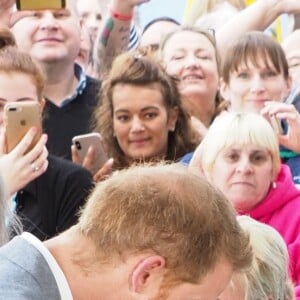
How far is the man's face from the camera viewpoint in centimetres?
427

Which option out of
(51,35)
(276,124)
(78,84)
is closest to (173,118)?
(276,124)

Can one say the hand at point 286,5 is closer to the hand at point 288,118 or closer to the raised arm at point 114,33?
the raised arm at point 114,33

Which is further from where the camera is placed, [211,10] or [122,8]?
[211,10]

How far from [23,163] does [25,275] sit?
1.56 m

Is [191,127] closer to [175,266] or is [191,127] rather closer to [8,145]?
[8,145]

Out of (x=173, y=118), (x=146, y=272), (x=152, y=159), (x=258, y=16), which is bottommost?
(x=152, y=159)

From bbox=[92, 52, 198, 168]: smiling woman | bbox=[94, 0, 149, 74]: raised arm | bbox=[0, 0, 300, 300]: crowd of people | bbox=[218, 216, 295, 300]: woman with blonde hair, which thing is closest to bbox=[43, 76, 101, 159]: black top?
bbox=[0, 0, 300, 300]: crowd of people

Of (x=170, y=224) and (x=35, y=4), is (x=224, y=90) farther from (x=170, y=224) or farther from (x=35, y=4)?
(x=170, y=224)

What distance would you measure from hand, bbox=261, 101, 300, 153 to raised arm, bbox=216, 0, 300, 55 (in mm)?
806

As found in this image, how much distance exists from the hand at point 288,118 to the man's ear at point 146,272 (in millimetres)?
2040

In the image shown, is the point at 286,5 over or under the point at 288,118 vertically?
over

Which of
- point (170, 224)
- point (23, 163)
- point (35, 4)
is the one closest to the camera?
point (170, 224)

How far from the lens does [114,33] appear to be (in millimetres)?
4625

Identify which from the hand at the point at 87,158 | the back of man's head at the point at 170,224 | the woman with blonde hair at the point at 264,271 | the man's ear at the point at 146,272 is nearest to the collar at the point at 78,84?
the hand at the point at 87,158
